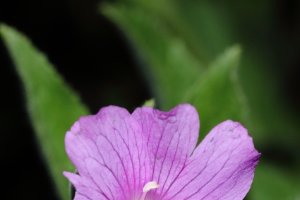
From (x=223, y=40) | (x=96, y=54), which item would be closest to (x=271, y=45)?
(x=223, y=40)

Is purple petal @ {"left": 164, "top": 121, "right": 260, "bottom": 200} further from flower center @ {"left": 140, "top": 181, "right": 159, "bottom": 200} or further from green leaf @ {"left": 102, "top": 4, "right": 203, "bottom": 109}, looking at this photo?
green leaf @ {"left": 102, "top": 4, "right": 203, "bottom": 109}

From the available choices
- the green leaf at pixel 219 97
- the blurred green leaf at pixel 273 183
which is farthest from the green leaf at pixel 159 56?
the blurred green leaf at pixel 273 183

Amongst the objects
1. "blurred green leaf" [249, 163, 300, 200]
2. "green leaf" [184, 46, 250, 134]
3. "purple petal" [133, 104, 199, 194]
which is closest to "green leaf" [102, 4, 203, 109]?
"green leaf" [184, 46, 250, 134]

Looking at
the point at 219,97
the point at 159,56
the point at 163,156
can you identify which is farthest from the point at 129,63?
the point at 163,156

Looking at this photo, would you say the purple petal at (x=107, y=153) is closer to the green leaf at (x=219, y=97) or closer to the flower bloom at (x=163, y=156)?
the flower bloom at (x=163, y=156)

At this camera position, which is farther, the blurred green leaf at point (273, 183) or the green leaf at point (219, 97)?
the blurred green leaf at point (273, 183)

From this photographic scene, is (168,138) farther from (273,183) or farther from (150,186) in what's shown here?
(273,183)

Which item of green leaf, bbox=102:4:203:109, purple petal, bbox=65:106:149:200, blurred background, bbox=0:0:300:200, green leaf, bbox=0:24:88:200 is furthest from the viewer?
blurred background, bbox=0:0:300:200
